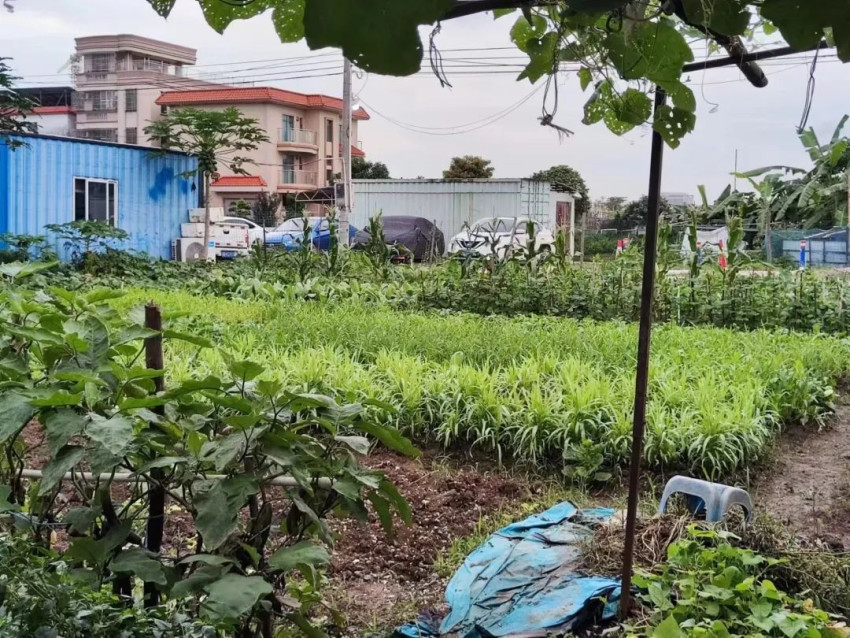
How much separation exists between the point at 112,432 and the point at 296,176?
124ft

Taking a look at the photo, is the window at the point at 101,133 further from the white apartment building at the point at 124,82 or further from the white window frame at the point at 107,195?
the white window frame at the point at 107,195

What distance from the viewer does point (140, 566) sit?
5.50 feet

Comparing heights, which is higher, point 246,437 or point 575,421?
point 246,437

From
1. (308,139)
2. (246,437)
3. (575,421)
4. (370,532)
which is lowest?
(370,532)

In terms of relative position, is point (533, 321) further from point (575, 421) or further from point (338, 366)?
point (575, 421)

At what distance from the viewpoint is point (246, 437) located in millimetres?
1671

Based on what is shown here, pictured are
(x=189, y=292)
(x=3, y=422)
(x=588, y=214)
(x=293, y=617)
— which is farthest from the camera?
(x=588, y=214)

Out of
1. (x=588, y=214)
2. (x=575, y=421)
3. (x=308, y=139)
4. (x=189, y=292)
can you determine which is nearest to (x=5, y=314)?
(x=575, y=421)

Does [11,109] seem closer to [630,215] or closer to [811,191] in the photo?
[811,191]

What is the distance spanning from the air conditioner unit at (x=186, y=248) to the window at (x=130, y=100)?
25.8m

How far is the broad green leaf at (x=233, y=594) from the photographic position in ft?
4.84

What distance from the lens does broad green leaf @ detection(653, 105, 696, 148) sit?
63.9 inches

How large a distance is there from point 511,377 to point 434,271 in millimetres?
5794

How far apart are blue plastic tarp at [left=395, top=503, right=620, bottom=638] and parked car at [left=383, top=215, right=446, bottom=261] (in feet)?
53.9
